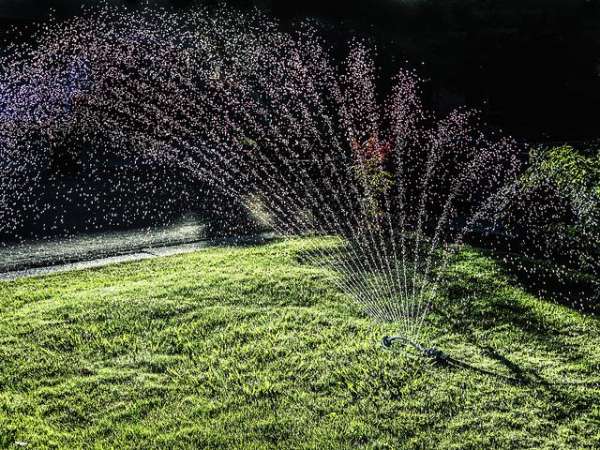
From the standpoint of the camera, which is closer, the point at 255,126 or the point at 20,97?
the point at 255,126

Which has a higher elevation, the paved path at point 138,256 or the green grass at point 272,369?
the paved path at point 138,256

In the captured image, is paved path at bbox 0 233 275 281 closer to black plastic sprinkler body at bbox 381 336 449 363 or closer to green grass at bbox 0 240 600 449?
green grass at bbox 0 240 600 449

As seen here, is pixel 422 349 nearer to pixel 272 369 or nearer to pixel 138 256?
pixel 272 369

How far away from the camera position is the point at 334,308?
595 centimetres

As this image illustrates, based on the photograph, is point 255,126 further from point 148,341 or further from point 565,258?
point 148,341

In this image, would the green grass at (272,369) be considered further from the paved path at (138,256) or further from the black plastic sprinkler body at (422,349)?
the paved path at (138,256)

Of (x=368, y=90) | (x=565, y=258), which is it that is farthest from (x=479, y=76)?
(x=565, y=258)

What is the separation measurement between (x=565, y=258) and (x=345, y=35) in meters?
12.4

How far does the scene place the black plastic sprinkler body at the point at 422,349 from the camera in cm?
496

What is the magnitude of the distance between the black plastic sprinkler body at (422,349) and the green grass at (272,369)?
0.10m

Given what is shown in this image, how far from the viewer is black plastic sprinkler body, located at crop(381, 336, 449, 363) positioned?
4.96 meters

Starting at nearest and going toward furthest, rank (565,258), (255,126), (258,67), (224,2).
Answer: (565,258) → (255,126) → (258,67) → (224,2)

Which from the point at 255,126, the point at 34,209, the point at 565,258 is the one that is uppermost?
the point at 255,126

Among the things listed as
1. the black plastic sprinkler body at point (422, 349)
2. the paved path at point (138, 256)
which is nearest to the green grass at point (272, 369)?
the black plastic sprinkler body at point (422, 349)
